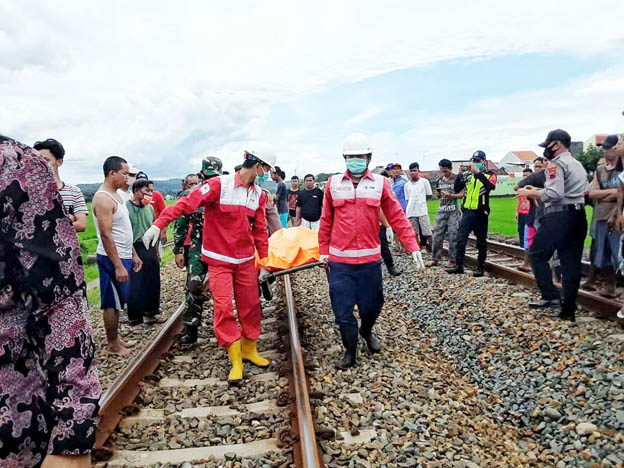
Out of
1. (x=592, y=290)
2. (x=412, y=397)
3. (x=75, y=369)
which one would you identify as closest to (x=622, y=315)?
(x=592, y=290)

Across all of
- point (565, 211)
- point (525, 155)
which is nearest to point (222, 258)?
point (565, 211)

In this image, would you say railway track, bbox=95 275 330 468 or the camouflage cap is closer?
railway track, bbox=95 275 330 468

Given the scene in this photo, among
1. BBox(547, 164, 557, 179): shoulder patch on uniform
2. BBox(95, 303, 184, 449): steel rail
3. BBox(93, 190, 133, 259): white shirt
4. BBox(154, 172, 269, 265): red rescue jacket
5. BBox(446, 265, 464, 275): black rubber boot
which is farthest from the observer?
BBox(446, 265, 464, 275): black rubber boot

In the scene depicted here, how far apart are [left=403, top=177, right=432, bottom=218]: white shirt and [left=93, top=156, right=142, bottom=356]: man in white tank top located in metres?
6.88

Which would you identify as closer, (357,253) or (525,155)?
(357,253)

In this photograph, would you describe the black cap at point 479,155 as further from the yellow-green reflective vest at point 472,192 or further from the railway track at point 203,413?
the railway track at point 203,413

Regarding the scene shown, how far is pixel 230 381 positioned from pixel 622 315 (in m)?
4.15

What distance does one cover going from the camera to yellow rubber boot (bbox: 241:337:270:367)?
A: 4.79 metres

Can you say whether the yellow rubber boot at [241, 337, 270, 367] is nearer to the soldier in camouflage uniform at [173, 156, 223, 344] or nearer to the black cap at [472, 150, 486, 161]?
the soldier in camouflage uniform at [173, 156, 223, 344]

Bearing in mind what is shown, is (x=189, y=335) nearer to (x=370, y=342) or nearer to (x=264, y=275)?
(x=264, y=275)

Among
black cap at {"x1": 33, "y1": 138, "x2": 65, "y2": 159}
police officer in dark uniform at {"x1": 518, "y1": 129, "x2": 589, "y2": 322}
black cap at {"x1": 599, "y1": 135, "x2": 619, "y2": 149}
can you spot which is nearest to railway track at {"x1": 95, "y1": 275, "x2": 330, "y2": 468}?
black cap at {"x1": 33, "y1": 138, "x2": 65, "y2": 159}

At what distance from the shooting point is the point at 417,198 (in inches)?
425

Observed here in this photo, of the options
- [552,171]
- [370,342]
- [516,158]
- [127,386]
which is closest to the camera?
[127,386]

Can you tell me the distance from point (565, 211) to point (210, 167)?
415 cm
